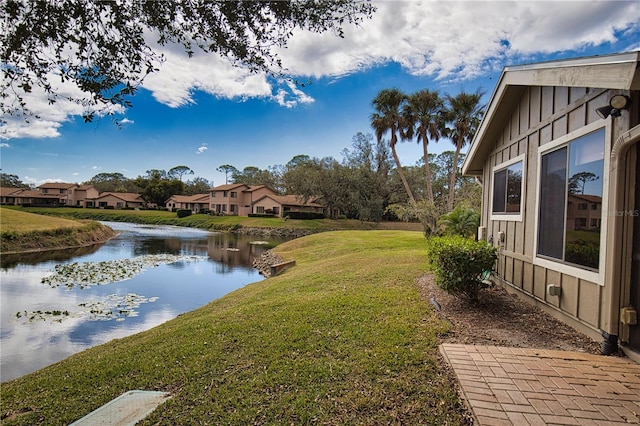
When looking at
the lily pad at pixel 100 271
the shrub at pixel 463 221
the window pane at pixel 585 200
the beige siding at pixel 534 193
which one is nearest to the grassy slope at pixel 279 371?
the beige siding at pixel 534 193

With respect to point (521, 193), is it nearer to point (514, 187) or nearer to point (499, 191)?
point (514, 187)

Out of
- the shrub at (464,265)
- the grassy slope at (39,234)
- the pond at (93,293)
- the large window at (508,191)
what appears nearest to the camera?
the shrub at (464,265)

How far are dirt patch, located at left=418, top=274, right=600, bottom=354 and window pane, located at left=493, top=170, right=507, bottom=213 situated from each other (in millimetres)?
1886

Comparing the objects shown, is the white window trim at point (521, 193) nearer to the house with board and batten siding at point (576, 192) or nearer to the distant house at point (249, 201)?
the house with board and batten siding at point (576, 192)

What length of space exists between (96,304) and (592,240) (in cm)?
1164

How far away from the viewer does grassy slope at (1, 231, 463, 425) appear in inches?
117

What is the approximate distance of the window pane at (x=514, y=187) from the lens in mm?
6164

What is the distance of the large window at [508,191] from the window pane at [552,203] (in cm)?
82

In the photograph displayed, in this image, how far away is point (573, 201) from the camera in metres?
4.38

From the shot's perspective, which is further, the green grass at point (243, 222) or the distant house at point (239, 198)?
the distant house at point (239, 198)

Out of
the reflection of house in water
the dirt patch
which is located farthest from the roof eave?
the dirt patch

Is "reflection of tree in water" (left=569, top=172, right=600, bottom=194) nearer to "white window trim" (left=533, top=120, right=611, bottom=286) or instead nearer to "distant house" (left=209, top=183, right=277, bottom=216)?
"white window trim" (left=533, top=120, right=611, bottom=286)

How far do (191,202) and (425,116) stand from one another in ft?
154

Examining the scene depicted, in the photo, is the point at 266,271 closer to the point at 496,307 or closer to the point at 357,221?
the point at 496,307
